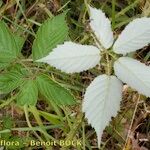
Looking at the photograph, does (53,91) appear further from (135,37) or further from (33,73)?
(135,37)

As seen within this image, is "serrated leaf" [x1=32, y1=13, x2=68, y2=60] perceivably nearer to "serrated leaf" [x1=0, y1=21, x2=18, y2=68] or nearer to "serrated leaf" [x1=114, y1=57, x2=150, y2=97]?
"serrated leaf" [x1=0, y1=21, x2=18, y2=68]

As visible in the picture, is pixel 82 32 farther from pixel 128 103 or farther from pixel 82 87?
pixel 128 103

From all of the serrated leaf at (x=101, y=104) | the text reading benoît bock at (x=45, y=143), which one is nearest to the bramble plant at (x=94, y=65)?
the serrated leaf at (x=101, y=104)

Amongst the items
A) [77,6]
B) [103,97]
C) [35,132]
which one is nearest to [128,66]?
[103,97]

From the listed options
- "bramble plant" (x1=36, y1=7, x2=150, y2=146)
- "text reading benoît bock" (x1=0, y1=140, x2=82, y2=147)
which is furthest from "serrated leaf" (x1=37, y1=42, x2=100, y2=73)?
"text reading benoît bock" (x1=0, y1=140, x2=82, y2=147)

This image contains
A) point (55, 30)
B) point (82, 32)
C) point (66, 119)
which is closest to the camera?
point (55, 30)

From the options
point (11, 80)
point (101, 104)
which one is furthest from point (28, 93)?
Result: point (101, 104)
